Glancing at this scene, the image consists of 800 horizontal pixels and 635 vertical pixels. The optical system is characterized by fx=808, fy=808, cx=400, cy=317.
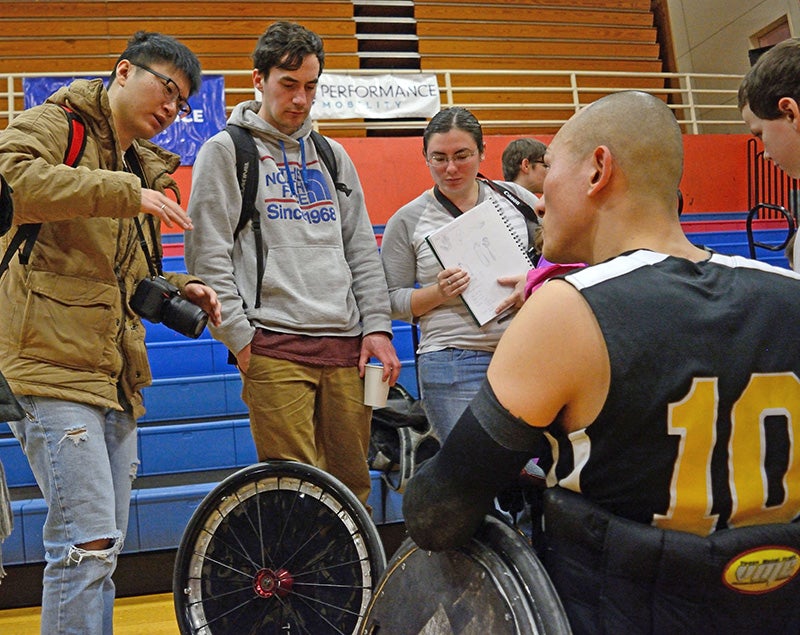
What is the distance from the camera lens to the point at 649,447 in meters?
0.87

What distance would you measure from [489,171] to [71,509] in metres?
6.48

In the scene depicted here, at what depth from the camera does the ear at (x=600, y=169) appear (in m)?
0.99

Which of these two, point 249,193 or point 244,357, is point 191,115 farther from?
point 244,357

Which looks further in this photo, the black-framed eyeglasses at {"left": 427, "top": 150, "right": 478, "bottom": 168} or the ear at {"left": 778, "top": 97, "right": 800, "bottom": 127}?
the black-framed eyeglasses at {"left": 427, "top": 150, "right": 478, "bottom": 168}

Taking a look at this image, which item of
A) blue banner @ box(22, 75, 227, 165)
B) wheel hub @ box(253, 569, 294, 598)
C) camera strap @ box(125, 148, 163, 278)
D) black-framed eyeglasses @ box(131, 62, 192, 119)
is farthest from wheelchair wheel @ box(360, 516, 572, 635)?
blue banner @ box(22, 75, 227, 165)

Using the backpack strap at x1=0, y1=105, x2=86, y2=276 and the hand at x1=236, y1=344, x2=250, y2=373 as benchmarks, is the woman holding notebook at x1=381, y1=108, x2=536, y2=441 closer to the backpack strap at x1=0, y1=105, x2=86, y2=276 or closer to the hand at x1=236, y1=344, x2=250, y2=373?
the hand at x1=236, y1=344, x2=250, y2=373

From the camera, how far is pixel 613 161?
990 mm

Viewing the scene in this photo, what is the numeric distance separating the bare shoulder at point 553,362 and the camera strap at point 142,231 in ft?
3.81

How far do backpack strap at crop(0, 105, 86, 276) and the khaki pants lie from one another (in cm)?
56

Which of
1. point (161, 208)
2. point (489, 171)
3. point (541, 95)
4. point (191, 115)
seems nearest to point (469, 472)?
point (161, 208)

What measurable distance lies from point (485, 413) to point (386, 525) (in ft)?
7.55

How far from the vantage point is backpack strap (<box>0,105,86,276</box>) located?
1.55 m

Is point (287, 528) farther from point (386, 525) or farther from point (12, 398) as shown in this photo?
point (386, 525)

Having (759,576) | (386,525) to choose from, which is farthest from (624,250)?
(386,525)
